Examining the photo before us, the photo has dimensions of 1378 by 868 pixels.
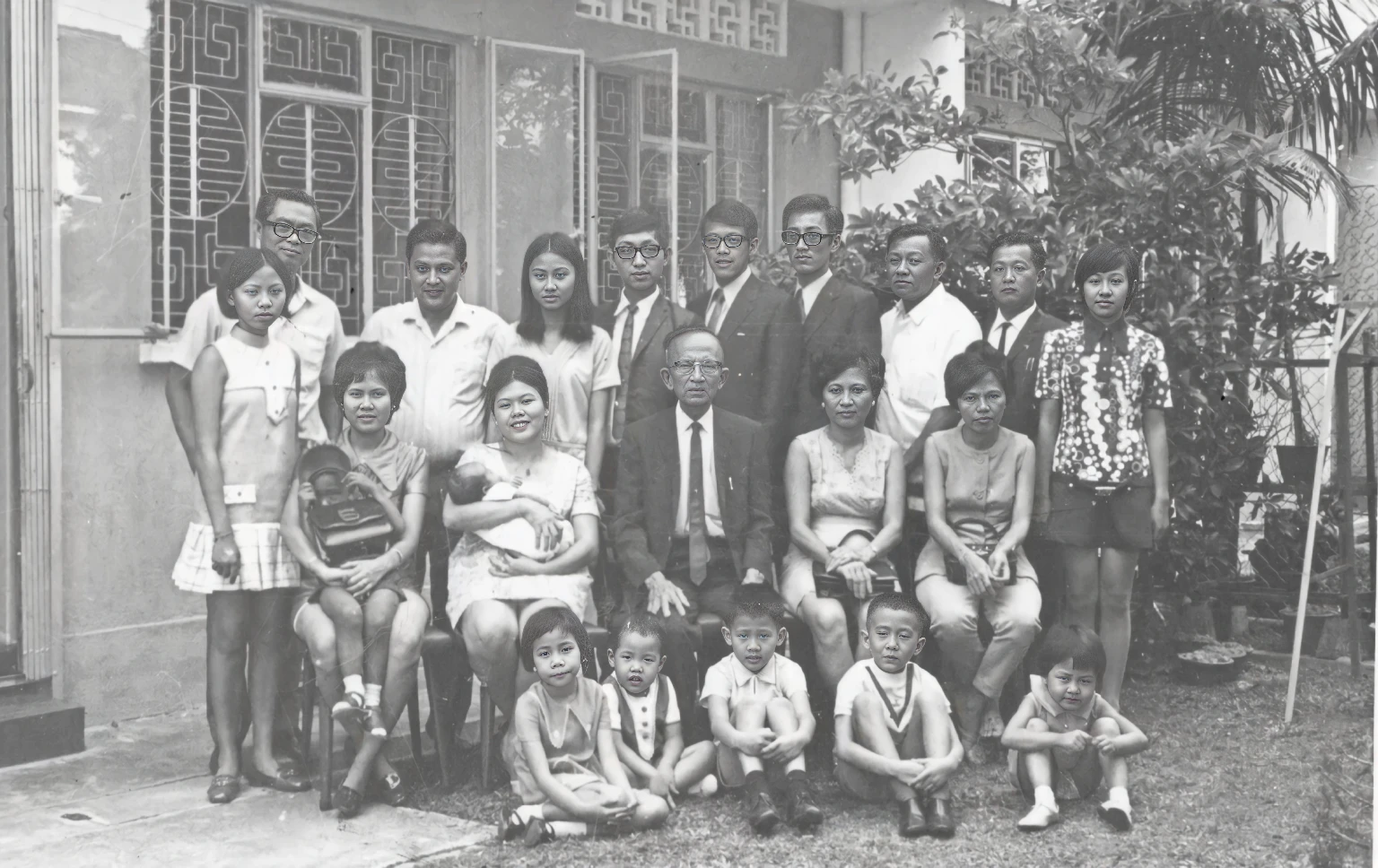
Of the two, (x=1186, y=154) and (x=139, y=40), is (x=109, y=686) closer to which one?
(x=139, y=40)

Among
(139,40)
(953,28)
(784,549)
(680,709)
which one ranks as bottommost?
(680,709)

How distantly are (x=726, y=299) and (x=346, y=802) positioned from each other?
1.76 m

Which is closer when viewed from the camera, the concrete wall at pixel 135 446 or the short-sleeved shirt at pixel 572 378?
the concrete wall at pixel 135 446

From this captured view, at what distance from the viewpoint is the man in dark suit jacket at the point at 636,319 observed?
4090 millimetres

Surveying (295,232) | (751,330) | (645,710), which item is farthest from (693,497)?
(295,232)

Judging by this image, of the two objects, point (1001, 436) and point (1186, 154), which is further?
point (1186, 154)

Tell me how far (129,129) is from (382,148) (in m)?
0.64

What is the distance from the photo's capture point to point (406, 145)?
12.6 ft

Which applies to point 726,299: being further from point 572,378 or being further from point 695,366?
point 572,378

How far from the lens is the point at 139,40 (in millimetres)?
Answer: 3598

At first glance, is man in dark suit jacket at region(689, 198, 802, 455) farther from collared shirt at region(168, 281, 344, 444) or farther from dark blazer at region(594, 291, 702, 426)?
collared shirt at region(168, 281, 344, 444)

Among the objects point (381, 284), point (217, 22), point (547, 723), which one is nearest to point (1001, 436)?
point (547, 723)

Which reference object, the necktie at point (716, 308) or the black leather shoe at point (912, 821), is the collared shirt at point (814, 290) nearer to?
the necktie at point (716, 308)

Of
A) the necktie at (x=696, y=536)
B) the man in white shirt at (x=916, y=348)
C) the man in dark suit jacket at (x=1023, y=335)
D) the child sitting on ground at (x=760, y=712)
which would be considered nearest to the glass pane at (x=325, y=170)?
the necktie at (x=696, y=536)
